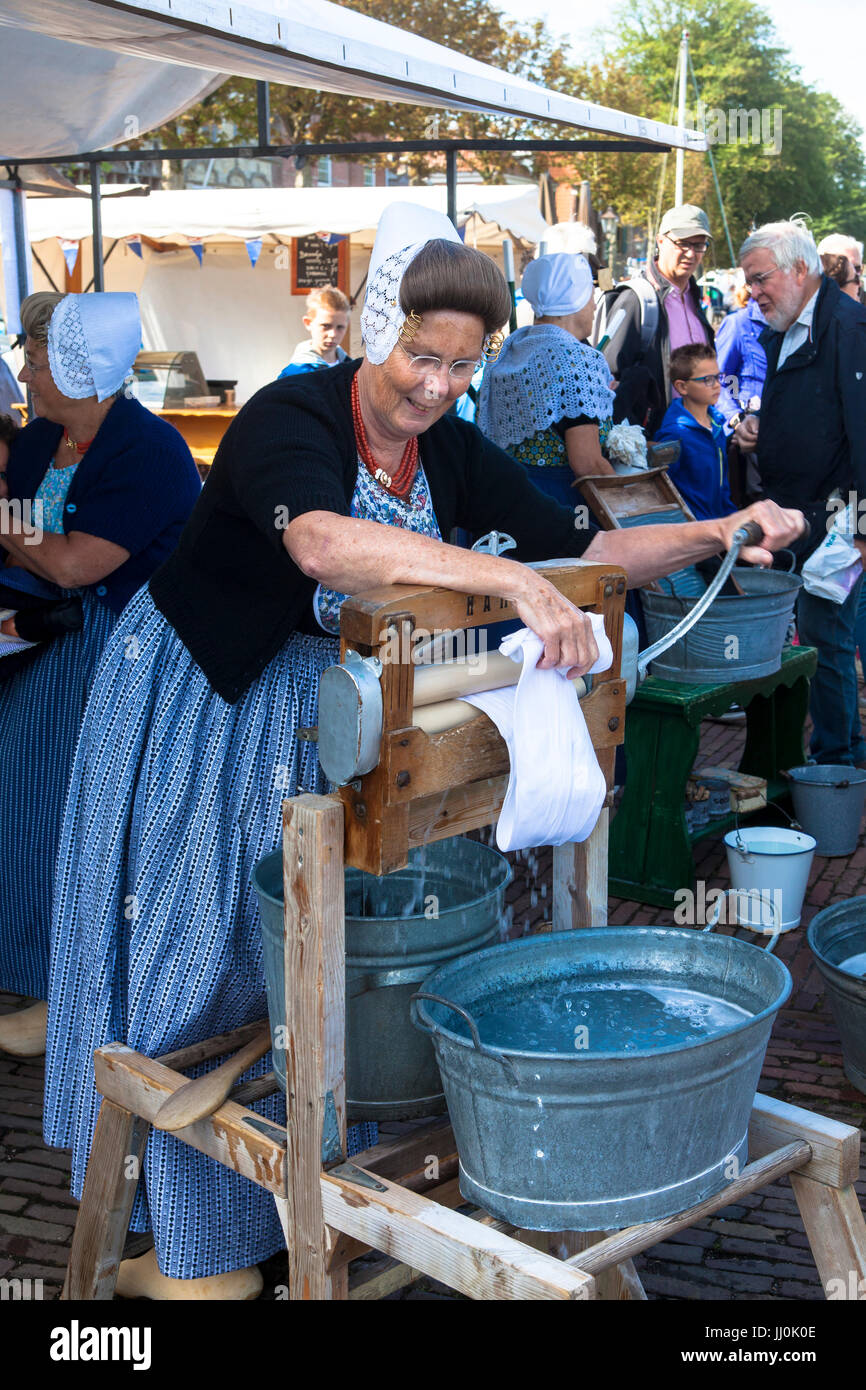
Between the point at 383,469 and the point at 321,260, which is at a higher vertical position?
the point at 321,260

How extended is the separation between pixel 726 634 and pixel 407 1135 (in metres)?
2.65

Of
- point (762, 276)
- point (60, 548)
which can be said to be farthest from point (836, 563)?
point (60, 548)

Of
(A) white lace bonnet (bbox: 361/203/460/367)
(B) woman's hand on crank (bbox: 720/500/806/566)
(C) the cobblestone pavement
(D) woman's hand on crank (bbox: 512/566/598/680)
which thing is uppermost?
(A) white lace bonnet (bbox: 361/203/460/367)

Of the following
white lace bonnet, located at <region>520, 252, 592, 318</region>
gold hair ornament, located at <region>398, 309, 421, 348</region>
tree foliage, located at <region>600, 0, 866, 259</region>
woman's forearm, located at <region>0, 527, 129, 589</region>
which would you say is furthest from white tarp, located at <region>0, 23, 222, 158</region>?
tree foliage, located at <region>600, 0, 866, 259</region>

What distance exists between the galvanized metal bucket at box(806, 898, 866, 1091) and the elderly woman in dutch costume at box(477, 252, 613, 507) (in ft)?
6.09

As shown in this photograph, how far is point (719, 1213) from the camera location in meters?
2.81

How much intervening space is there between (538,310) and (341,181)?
89.0 feet

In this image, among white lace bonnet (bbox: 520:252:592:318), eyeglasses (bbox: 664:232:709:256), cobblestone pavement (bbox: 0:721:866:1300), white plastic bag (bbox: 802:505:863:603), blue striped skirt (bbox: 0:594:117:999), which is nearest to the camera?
cobblestone pavement (bbox: 0:721:866:1300)

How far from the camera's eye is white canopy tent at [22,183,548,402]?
35.4 feet

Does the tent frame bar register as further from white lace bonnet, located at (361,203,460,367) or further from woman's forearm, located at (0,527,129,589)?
white lace bonnet, located at (361,203,460,367)

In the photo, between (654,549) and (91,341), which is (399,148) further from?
(654,549)

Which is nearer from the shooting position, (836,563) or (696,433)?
(836,563)
